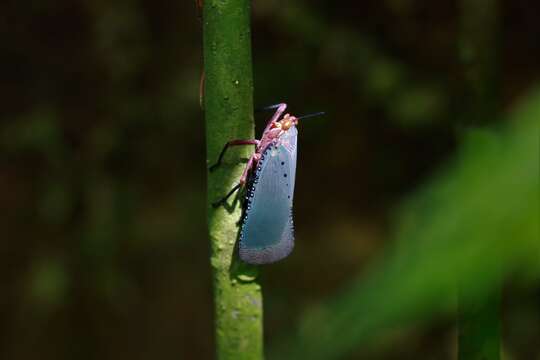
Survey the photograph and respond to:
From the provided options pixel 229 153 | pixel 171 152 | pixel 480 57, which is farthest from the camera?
pixel 171 152

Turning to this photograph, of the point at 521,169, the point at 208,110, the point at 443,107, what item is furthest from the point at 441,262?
the point at 443,107

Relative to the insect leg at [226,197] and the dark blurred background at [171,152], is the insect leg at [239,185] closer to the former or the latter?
the insect leg at [226,197]

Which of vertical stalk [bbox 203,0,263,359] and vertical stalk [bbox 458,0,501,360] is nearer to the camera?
vertical stalk [bbox 203,0,263,359]

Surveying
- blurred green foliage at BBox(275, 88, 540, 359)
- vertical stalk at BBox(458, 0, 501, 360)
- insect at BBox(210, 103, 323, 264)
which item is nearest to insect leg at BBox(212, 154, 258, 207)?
insect at BBox(210, 103, 323, 264)

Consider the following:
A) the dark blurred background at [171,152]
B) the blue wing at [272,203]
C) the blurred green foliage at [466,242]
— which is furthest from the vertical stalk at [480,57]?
the dark blurred background at [171,152]

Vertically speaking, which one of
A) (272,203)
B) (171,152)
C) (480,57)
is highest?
(480,57)

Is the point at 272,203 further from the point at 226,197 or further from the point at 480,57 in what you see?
the point at 480,57

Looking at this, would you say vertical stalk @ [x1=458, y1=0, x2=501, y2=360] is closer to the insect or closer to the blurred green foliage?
the insect

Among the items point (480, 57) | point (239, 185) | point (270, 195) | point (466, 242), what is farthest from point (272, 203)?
point (466, 242)
